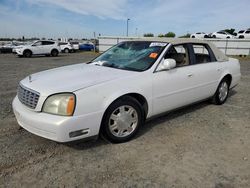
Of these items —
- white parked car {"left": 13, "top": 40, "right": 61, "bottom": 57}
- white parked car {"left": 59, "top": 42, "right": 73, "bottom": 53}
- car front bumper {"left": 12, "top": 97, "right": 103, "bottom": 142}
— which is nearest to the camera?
car front bumper {"left": 12, "top": 97, "right": 103, "bottom": 142}

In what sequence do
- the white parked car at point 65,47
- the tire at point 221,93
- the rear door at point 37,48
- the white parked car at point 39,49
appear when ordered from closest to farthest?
the tire at point 221,93 < the white parked car at point 39,49 < the rear door at point 37,48 < the white parked car at point 65,47

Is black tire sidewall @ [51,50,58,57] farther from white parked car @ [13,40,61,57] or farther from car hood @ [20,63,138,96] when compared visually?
car hood @ [20,63,138,96]

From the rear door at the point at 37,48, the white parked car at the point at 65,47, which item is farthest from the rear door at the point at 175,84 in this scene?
the white parked car at the point at 65,47

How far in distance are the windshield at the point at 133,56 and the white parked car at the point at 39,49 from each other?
57.2 feet

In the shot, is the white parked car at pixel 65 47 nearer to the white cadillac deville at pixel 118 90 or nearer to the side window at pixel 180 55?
the white cadillac deville at pixel 118 90

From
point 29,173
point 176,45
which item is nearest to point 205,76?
point 176,45

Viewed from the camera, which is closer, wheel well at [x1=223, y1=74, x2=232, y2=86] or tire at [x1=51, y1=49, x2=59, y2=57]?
wheel well at [x1=223, y1=74, x2=232, y2=86]

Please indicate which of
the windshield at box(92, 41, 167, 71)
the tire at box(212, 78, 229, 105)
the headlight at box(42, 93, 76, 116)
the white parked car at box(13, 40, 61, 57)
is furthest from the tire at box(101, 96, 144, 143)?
the white parked car at box(13, 40, 61, 57)

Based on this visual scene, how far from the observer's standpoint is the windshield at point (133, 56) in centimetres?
368

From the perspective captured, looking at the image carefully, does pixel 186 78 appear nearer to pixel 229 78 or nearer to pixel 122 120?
pixel 122 120

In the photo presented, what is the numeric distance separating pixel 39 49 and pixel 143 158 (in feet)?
65.4

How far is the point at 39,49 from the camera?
20.6 meters

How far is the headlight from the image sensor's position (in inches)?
108

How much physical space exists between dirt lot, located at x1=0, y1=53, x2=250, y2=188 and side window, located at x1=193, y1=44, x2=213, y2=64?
4.40 ft
